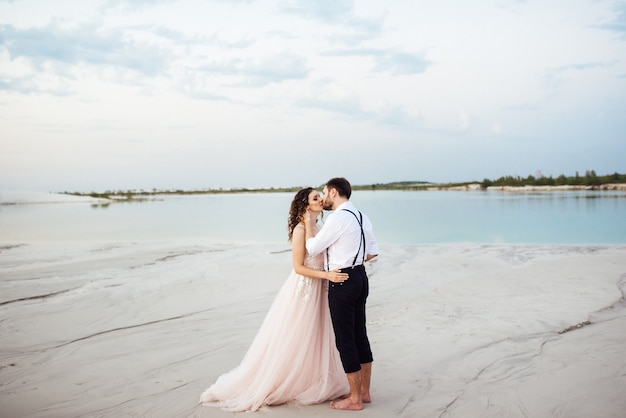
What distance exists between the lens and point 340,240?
4.10 meters

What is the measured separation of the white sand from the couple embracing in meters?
0.17

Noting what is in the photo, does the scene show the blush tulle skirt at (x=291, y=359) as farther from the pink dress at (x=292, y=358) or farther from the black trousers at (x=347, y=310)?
the black trousers at (x=347, y=310)

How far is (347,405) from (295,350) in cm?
61

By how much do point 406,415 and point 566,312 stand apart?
4.30 m

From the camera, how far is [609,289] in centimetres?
888

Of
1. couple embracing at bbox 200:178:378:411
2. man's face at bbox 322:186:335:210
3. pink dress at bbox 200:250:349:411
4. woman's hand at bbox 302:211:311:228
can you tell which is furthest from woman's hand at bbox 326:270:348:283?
man's face at bbox 322:186:335:210

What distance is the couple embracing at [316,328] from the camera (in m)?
4.13

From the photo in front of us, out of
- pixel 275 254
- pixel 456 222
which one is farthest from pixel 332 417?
pixel 456 222

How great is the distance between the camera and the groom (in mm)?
4059

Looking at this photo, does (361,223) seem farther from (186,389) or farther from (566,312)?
(566,312)

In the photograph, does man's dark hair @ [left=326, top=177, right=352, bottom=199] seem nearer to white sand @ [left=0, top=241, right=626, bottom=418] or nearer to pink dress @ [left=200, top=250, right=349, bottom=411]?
pink dress @ [left=200, top=250, right=349, bottom=411]

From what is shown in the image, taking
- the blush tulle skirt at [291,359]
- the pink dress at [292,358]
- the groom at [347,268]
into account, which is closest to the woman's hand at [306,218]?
the groom at [347,268]

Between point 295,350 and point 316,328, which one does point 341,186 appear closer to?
Answer: point 316,328

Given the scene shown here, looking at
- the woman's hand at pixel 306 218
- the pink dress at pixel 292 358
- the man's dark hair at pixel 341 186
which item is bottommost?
the pink dress at pixel 292 358
